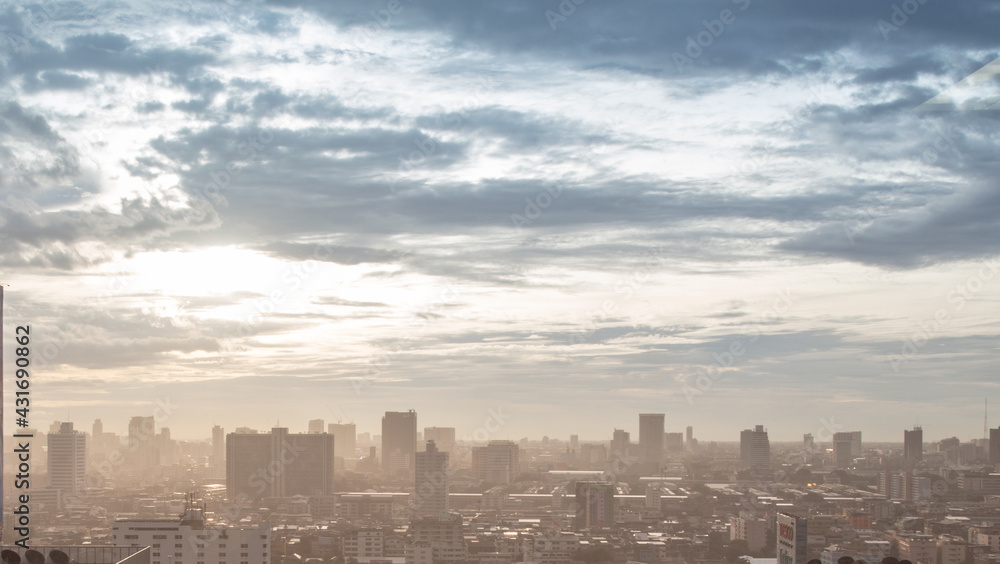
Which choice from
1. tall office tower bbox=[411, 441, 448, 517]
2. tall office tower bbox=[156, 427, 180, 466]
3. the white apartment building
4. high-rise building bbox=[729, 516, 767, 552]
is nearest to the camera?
the white apartment building

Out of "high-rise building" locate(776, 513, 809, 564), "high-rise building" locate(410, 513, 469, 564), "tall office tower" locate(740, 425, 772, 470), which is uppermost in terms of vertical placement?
"high-rise building" locate(776, 513, 809, 564)

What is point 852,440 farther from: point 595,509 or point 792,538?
point 792,538

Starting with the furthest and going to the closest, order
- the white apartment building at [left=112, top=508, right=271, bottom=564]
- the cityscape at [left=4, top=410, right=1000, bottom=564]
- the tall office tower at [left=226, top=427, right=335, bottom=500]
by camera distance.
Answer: the tall office tower at [left=226, top=427, right=335, bottom=500] → the cityscape at [left=4, top=410, right=1000, bottom=564] → the white apartment building at [left=112, top=508, right=271, bottom=564]

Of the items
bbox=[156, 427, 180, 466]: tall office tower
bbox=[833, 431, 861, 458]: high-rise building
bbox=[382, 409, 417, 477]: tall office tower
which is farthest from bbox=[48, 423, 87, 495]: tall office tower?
bbox=[833, 431, 861, 458]: high-rise building

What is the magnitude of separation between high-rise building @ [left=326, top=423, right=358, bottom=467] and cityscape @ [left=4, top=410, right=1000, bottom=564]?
0.24 feet

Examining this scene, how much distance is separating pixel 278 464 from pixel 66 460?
258 inches

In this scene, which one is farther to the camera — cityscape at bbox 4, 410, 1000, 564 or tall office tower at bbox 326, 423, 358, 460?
tall office tower at bbox 326, 423, 358, 460

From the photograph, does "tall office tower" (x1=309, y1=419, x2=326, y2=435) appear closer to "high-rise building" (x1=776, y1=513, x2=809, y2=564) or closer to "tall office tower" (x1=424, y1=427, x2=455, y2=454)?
"tall office tower" (x1=424, y1=427, x2=455, y2=454)

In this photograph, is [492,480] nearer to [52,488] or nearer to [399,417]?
[399,417]

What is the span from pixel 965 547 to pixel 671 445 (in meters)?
28.5

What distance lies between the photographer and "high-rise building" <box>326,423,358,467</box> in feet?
121

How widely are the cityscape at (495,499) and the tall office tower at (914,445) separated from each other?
0.24 ft

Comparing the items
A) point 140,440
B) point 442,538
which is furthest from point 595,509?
point 140,440

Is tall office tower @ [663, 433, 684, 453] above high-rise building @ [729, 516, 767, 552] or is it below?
below
